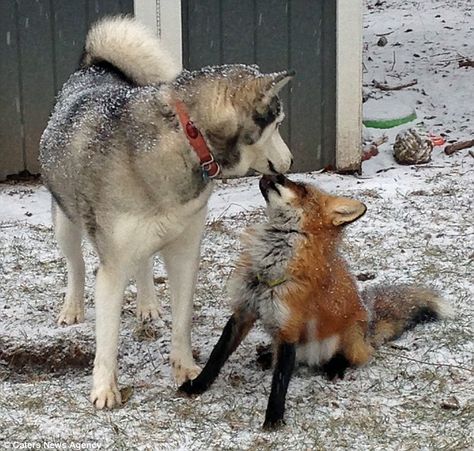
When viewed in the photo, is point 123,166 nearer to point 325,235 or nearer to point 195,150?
point 195,150

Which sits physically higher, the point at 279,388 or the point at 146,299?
the point at 279,388

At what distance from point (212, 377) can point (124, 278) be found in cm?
56

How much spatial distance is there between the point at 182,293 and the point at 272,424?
791 mm

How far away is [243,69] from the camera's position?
3689mm

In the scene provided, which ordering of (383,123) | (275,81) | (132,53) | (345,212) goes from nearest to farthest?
(275,81) → (345,212) → (132,53) → (383,123)

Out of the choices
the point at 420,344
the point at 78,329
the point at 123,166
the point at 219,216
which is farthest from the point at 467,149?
the point at 123,166

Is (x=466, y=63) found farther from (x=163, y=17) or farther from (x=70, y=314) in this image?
(x=70, y=314)

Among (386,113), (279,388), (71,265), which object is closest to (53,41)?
(71,265)

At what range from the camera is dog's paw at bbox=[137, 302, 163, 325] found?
15.6 feet

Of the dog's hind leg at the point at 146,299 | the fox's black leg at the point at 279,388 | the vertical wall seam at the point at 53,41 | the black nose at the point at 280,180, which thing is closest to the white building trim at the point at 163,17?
the vertical wall seam at the point at 53,41

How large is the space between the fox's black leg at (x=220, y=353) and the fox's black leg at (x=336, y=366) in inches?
15.4

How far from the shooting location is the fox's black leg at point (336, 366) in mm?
3982

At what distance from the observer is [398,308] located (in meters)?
4.38

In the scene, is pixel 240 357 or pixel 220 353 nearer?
pixel 220 353
